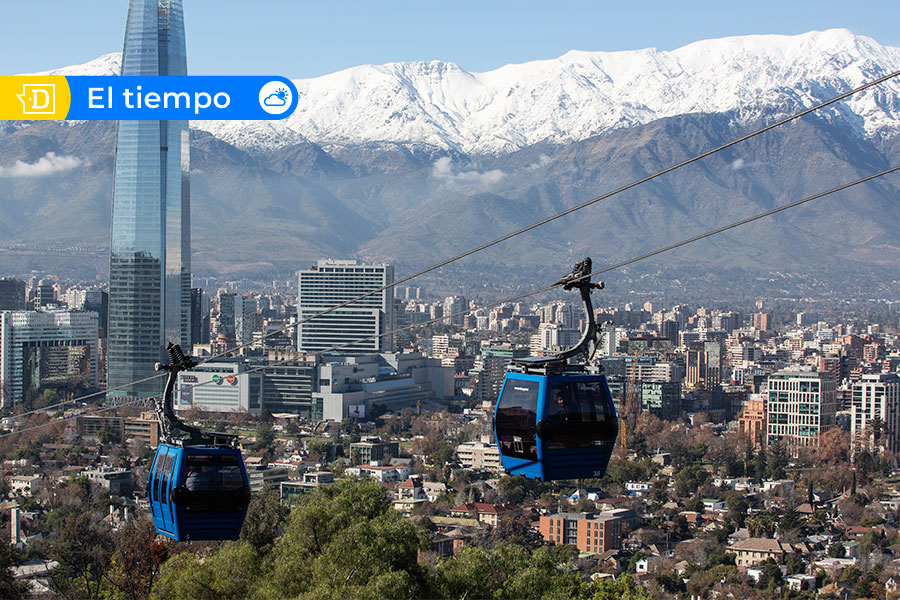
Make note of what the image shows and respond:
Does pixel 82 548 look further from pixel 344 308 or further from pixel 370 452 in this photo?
pixel 344 308

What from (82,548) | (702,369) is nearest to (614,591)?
(82,548)

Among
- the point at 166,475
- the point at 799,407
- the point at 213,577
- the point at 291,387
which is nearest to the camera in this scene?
the point at 166,475

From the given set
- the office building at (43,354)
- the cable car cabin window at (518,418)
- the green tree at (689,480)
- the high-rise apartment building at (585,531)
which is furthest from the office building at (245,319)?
the cable car cabin window at (518,418)

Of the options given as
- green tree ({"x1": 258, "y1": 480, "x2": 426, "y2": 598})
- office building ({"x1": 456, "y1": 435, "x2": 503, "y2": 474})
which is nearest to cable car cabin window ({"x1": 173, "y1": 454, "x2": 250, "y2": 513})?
green tree ({"x1": 258, "y1": 480, "x2": 426, "y2": 598})

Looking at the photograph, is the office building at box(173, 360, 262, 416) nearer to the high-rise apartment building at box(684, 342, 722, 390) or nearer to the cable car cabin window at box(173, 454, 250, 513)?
the high-rise apartment building at box(684, 342, 722, 390)

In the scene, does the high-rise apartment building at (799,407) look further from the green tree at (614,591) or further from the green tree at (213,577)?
the green tree at (213,577)

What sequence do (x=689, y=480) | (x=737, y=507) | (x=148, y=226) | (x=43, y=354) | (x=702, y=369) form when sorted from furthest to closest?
1. (x=702, y=369)
2. (x=43, y=354)
3. (x=148, y=226)
4. (x=689, y=480)
5. (x=737, y=507)

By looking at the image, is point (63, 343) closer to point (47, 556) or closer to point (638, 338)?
point (638, 338)
